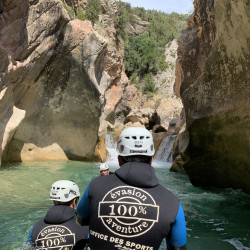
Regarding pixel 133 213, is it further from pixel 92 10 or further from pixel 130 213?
pixel 92 10

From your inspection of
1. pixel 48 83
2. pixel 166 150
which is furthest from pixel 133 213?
pixel 166 150

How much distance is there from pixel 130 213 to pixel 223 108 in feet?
18.7

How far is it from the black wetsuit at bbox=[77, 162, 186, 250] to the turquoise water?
66.8 inches

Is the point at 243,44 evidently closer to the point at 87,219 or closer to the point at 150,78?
the point at 87,219

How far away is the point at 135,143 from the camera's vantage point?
1.94 metres

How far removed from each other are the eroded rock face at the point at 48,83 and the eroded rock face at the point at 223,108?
640 cm

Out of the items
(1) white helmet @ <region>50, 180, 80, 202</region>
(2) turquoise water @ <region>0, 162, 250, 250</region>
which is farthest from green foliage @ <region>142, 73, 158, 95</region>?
(1) white helmet @ <region>50, 180, 80, 202</region>

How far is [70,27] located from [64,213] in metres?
11.9

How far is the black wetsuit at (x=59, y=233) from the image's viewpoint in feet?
8.89

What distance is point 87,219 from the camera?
202cm

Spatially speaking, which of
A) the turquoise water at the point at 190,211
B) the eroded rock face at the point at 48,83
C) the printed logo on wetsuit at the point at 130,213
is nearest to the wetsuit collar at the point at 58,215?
the turquoise water at the point at 190,211

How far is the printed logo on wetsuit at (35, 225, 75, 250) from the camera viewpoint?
2691 millimetres

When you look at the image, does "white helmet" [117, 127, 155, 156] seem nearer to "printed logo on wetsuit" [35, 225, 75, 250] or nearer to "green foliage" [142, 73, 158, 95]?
"printed logo on wetsuit" [35, 225, 75, 250]

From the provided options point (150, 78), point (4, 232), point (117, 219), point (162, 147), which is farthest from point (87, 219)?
point (150, 78)
